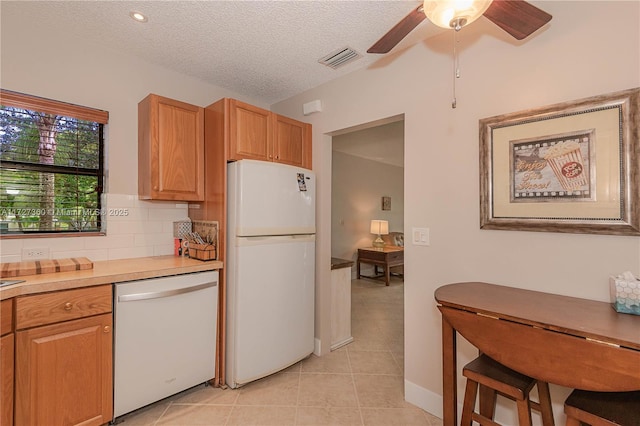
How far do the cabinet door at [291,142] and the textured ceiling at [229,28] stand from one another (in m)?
0.45

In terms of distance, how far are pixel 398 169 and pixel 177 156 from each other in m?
5.77

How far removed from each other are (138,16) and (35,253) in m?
1.69

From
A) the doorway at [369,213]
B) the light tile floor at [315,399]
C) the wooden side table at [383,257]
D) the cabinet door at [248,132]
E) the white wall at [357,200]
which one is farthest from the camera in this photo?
the white wall at [357,200]

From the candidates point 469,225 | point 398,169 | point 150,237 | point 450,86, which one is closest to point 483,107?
point 450,86

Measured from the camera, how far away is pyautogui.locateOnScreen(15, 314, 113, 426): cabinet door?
4.91 feet

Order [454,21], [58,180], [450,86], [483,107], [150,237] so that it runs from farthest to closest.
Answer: [150,237]
[58,180]
[450,86]
[483,107]
[454,21]

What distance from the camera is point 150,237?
2.49 meters

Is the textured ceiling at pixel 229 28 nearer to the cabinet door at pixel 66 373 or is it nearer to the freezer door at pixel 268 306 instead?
the freezer door at pixel 268 306

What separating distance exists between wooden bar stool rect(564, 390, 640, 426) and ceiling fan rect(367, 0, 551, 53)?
156 centimetres

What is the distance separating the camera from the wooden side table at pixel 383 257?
216 inches

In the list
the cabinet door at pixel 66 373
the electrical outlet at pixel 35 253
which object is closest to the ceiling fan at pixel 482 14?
the cabinet door at pixel 66 373

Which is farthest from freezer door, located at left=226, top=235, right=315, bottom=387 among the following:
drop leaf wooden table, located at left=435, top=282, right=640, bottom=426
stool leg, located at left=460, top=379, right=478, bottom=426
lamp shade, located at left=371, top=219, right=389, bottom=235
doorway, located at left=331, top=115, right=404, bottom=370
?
lamp shade, located at left=371, top=219, right=389, bottom=235

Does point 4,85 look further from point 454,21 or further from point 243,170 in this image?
point 454,21

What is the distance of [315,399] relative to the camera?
2121 mm
